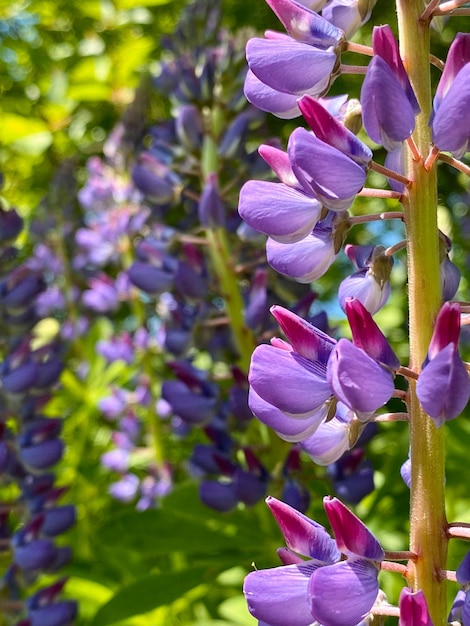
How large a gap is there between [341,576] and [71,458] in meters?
2.22

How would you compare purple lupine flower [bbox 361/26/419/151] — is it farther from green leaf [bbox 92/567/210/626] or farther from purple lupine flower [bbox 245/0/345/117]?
green leaf [bbox 92/567/210/626]

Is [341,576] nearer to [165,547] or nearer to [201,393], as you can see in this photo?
[165,547]

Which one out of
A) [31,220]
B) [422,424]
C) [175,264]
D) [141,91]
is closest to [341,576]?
[422,424]

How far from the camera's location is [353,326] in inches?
35.0

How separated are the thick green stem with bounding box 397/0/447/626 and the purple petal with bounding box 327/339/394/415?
0.05 m

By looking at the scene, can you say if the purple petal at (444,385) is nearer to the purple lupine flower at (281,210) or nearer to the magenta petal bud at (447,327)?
the magenta petal bud at (447,327)

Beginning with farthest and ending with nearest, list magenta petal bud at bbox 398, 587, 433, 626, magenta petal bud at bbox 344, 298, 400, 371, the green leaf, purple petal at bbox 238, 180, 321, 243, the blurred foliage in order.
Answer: the blurred foliage, the green leaf, purple petal at bbox 238, 180, 321, 243, magenta petal bud at bbox 344, 298, 400, 371, magenta petal bud at bbox 398, 587, 433, 626

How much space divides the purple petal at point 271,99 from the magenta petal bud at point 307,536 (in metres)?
0.49

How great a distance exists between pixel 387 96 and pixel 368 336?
0.26 metres

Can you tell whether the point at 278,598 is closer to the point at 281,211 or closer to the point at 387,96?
the point at 281,211

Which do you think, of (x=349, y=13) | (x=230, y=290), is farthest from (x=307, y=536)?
(x=230, y=290)

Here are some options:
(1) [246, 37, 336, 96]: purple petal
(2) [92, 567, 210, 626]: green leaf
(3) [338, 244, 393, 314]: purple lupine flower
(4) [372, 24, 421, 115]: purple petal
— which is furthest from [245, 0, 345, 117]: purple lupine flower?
(2) [92, 567, 210, 626]: green leaf

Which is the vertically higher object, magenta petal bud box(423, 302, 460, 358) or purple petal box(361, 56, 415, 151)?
purple petal box(361, 56, 415, 151)

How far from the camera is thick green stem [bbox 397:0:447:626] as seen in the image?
0.88 m
